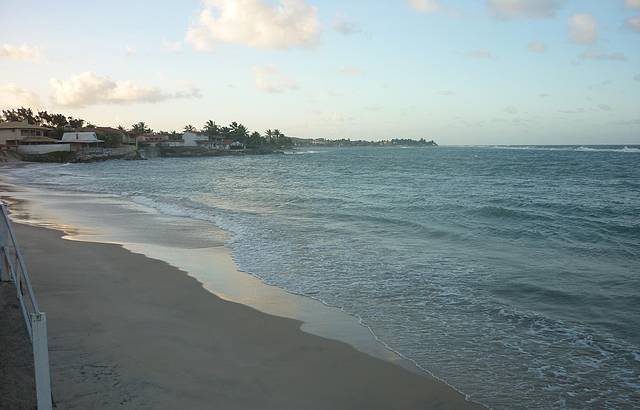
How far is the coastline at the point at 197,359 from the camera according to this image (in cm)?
527

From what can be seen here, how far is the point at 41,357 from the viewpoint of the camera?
145 inches

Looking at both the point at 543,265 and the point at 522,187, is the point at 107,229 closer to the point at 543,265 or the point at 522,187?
the point at 543,265

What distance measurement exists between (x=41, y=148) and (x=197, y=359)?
8174 cm

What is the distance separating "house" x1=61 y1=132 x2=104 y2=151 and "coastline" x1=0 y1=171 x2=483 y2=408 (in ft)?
278

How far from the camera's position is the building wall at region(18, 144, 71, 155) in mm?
73125

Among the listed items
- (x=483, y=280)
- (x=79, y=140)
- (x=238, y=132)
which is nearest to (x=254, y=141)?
(x=238, y=132)

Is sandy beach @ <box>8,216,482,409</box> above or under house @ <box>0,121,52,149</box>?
under

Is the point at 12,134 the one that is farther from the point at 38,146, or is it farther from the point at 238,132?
the point at 238,132

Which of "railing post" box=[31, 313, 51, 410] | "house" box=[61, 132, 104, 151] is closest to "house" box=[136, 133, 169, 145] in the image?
"house" box=[61, 132, 104, 151]

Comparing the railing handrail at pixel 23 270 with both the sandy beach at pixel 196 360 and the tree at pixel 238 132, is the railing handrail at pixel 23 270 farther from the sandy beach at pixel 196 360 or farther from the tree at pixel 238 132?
the tree at pixel 238 132

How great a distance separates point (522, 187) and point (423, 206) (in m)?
14.6

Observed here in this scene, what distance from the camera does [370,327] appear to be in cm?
775

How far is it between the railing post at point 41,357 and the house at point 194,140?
4975 inches

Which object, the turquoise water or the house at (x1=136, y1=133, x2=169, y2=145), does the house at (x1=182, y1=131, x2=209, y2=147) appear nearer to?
the house at (x1=136, y1=133, x2=169, y2=145)
